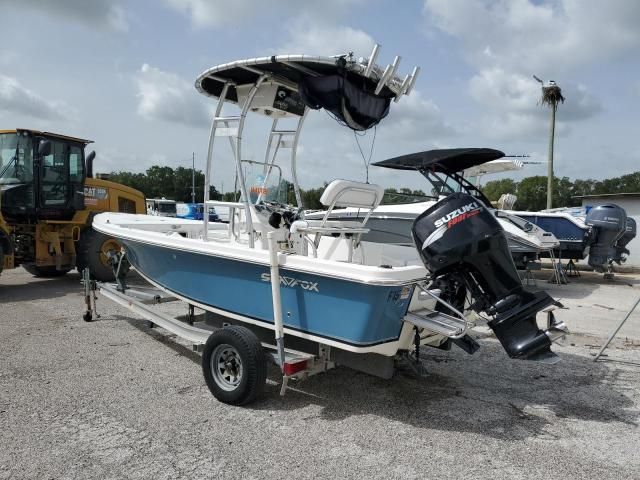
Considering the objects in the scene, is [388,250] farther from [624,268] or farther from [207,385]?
[624,268]

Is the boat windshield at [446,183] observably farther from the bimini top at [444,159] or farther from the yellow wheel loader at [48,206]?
the yellow wheel loader at [48,206]

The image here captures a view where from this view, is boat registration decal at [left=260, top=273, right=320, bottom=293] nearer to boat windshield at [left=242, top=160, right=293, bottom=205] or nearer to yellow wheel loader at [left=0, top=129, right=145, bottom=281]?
boat windshield at [left=242, top=160, right=293, bottom=205]

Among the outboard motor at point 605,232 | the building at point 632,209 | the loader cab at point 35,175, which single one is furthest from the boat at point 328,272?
the building at point 632,209

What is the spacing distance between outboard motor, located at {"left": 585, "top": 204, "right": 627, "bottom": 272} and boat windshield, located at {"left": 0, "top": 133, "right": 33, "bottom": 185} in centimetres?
1130

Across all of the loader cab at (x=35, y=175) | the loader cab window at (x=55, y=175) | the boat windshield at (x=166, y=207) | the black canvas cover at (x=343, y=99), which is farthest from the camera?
the boat windshield at (x=166, y=207)

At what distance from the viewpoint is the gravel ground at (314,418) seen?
3.00 metres

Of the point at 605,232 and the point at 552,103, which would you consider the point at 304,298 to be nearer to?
the point at 605,232

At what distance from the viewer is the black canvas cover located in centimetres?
424

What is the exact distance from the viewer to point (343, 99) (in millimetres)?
4254

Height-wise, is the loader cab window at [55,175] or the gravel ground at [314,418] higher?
the loader cab window at [55,175]

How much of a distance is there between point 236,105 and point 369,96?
148 cm

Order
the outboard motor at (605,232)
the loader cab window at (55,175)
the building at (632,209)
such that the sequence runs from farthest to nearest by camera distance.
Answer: the building at (632,209), the outboard motor at (605,232), the loader cab window at (55,175)

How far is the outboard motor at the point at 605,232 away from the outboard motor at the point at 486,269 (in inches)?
366

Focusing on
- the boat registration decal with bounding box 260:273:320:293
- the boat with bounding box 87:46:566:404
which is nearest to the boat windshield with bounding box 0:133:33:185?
the boat with bounding box 87:46:566:404
